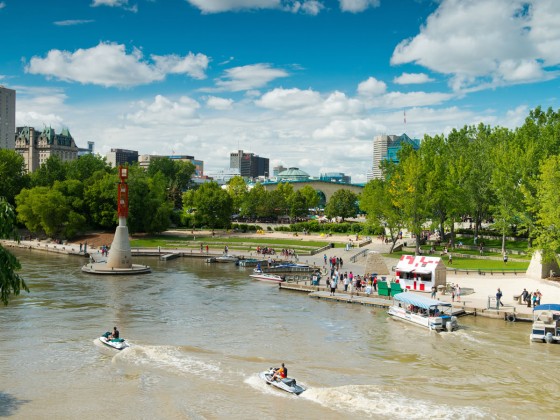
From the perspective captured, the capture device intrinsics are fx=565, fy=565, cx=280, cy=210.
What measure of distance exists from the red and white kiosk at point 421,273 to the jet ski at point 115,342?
96.5 feet

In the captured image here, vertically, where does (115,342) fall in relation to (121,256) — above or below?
below

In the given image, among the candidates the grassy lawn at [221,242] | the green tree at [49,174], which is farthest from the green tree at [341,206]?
the green tree at [49,174]

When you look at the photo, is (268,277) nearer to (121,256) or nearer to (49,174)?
(121,256)

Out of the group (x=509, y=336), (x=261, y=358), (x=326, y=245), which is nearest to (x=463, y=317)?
(x=509, y=336)

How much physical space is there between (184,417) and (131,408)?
9.41 ft

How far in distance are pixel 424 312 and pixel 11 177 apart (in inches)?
4396

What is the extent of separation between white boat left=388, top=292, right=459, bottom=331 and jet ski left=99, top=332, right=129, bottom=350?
21775 mm

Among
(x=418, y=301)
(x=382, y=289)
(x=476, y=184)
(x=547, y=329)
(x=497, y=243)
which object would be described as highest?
(x=476, y=184)

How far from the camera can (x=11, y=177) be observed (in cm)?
12788

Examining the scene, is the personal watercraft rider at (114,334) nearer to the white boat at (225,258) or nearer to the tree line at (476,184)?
the white boat at (225,258)

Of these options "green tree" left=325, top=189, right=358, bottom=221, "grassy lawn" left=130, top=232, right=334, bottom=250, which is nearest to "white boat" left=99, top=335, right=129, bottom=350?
"grassy lawn" left=130, top=232, right=334, bottom=250

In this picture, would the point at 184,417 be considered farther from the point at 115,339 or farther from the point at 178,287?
the point at 178,287

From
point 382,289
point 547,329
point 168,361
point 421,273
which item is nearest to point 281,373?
point 168,361

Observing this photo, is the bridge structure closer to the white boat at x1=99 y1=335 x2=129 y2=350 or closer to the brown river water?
the brown river water
